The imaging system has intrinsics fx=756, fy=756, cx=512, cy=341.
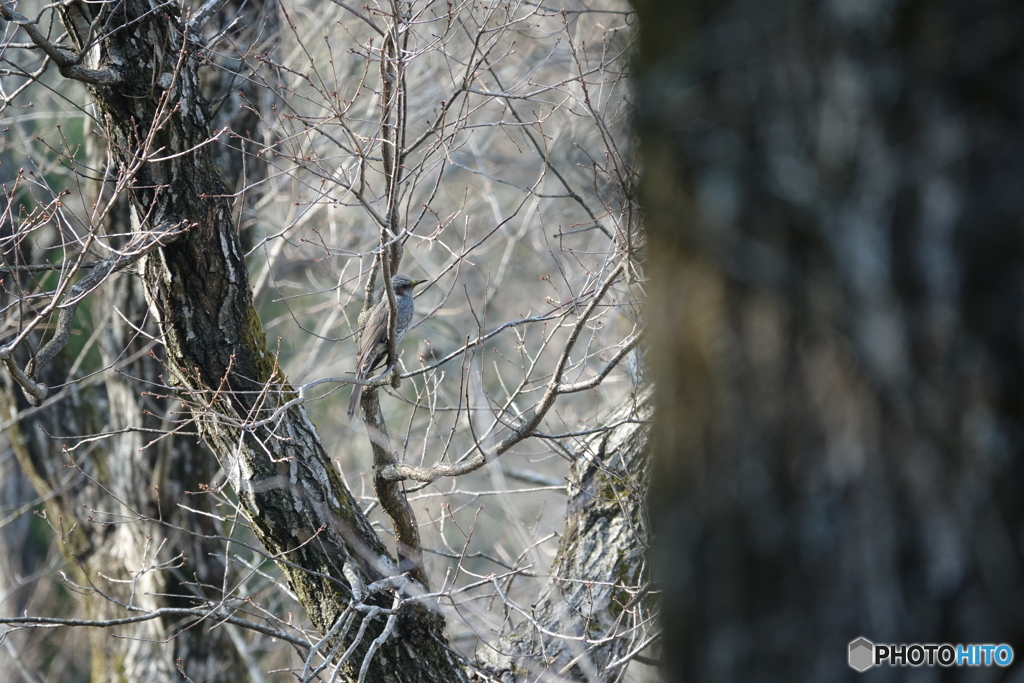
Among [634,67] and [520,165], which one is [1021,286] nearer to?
[634,67]

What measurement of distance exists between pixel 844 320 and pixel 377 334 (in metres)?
3.76

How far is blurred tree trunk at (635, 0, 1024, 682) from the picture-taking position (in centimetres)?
116

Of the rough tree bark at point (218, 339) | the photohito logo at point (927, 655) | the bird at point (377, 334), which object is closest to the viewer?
the photohito logo at point (927, 655)

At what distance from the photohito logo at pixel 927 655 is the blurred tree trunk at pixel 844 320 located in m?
0.01

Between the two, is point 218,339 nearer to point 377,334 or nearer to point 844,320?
point 377,334

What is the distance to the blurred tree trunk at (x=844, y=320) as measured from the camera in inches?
45.8

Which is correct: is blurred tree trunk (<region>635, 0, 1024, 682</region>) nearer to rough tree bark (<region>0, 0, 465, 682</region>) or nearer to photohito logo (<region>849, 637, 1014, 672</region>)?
photohito logo (<region>849, 637, 1014, 672</region>)

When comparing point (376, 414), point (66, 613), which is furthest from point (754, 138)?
point (66, 613)

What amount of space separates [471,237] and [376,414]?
4893 millimetres

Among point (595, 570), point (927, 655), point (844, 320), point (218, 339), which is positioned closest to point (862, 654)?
point (927, 655)

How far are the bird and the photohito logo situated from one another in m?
3.26

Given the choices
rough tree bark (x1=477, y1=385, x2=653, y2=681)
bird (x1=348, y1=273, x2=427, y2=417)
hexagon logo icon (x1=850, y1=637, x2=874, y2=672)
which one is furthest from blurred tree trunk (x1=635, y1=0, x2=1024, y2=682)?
bird (x1=348, y1=273, x2=427, y2=417)

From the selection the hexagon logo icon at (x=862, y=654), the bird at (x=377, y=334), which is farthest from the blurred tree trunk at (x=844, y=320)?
the bird at (x=377, y=334)

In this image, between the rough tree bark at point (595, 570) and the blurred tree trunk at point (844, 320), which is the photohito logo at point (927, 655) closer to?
the blurred tree trunk at point (844, 320)
